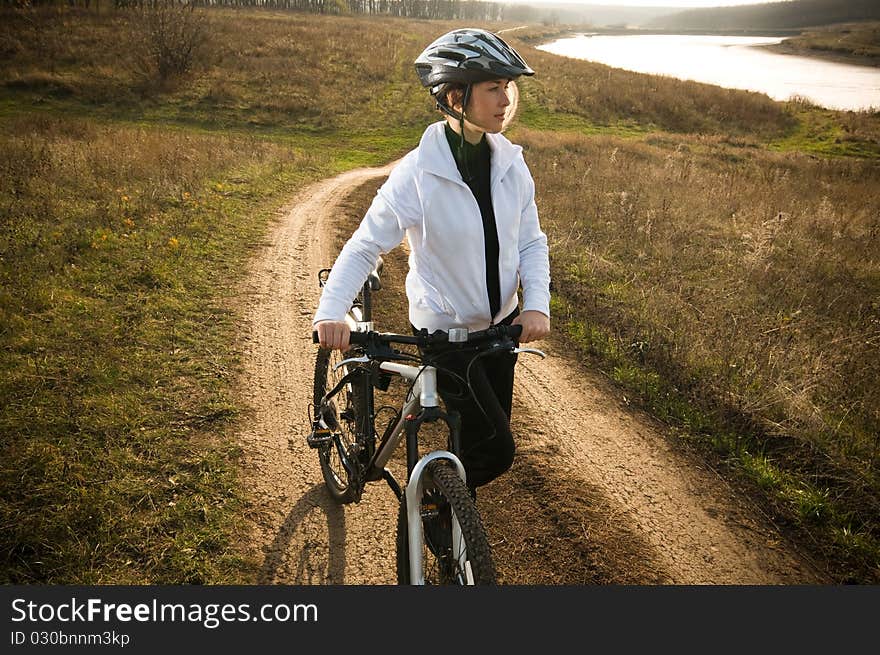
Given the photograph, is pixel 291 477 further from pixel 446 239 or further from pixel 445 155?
pixel 445 155

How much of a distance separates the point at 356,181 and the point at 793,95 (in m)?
23.5

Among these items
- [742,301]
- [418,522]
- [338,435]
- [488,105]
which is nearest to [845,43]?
[742,301]

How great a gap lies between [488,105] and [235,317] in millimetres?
5243

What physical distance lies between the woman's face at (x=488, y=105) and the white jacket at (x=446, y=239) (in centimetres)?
12

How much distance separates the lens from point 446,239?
2.40 metres

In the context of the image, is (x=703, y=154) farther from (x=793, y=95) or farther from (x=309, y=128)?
(x=309, y=128)

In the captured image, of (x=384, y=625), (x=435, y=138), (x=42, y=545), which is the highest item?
(x=435, y=138)

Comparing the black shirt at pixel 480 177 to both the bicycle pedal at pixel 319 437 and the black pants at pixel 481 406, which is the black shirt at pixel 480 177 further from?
the bicycle pedal at pixel 319 437

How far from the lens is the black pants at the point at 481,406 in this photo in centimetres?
245

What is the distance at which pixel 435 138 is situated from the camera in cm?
244

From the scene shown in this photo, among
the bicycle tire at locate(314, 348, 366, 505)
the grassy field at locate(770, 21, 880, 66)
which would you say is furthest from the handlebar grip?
the grassy field at locate(770, 21, 880, 66)

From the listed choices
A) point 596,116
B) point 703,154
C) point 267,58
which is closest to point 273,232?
point 703,154

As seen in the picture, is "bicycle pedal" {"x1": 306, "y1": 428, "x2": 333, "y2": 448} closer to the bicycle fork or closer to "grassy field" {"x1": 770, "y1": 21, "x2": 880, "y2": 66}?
the bicycle fork

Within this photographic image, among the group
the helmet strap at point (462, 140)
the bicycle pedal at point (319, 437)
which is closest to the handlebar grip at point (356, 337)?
the helmet strap at point (462, 140)
